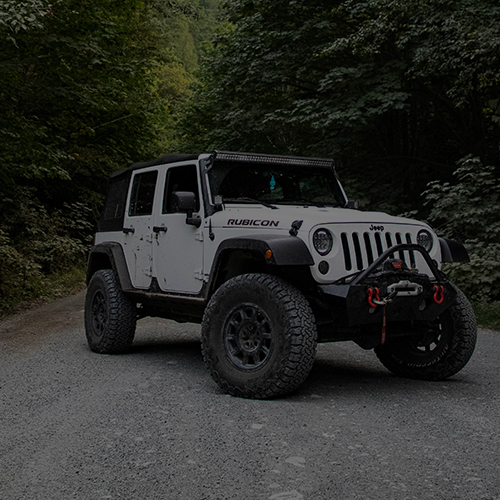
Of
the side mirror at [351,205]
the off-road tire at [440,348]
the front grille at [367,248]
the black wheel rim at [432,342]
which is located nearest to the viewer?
the front grille at [367,248]

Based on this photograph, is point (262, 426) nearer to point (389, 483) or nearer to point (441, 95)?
point (389, 483)

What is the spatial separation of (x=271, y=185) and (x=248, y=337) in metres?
1.82

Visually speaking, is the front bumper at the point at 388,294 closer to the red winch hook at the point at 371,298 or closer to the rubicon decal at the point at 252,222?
the red winch hook at the point at 371,298

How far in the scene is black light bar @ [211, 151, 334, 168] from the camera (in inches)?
243

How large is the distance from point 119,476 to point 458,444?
209 centimetres

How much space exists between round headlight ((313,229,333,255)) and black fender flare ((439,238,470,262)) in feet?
4.59

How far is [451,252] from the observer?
5.91m

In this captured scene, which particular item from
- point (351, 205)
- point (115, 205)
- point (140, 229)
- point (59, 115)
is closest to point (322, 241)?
point (351, 205)

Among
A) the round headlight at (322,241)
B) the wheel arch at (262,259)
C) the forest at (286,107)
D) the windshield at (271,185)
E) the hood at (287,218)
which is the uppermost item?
the forest at (286,107)

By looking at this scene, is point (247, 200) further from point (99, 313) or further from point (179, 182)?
point (99, 313)

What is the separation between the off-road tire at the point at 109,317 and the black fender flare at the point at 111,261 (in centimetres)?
18

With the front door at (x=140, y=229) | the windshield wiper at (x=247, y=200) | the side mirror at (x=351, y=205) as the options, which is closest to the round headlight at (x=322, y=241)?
the windshield wiper at (x=247, y=200)

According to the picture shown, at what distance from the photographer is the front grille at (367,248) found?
16.8 ft

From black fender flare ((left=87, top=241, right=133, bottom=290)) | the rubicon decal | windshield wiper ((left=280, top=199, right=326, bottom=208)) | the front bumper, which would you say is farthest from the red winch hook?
black fender flare ((left=87, top=241, right=133, bottom=290))
